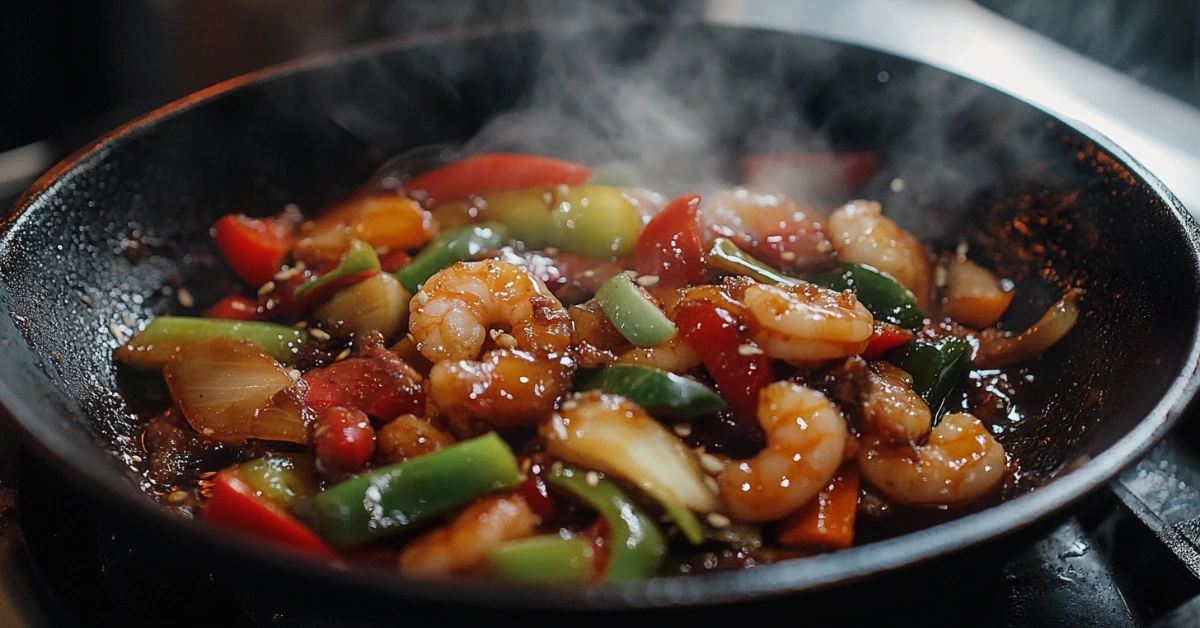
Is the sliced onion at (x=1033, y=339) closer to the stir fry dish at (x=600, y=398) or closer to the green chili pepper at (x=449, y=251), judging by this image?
the stir fry dish at (x=600, y=398)

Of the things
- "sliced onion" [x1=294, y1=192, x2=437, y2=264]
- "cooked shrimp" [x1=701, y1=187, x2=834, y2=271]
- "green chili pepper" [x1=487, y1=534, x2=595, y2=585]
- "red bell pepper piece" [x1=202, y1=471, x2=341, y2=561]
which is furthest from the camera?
"sliced onion" [x1=294, y1=192, x2=437, y2=264]

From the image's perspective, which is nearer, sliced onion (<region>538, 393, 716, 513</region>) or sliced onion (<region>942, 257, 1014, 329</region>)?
sliced onion (<region>538, 393, 716, 513</region>)

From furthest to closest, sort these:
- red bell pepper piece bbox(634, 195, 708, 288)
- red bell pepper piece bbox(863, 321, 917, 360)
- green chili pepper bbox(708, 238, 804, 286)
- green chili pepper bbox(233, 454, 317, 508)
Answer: red bell pepper piece bbox(634, 195, 708, 288), green chili pepper bbox(708, 238, 804, 286), red bell pepper piece bbox(863, 321, 917, 360), green chili pepper bbox(233, 454, 317, 508)

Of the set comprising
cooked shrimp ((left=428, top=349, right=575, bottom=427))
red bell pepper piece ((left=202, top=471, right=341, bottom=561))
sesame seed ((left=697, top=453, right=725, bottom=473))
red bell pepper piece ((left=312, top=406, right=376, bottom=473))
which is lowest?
red bell pepper piece ((left=202, top=471, right=341, bottom=561))

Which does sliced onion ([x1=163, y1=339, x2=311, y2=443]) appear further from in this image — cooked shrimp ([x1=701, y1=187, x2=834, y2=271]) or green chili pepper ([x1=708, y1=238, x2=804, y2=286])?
cooked shrimp ([x1=701, y1=187, x2=834, y2=271])

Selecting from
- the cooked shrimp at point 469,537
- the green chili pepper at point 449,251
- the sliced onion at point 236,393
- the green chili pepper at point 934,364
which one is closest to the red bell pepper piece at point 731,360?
the green chili pepper at point 934,364

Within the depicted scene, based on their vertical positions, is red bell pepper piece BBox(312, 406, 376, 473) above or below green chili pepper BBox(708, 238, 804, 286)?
below

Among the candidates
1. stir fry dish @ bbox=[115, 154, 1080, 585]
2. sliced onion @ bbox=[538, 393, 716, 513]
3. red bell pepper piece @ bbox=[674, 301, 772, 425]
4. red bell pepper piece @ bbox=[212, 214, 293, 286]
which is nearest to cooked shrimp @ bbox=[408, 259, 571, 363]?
stir fry dish @ bbox=[115, 154, 1080, 585]

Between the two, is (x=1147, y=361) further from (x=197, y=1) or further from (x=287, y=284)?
(x=197, y=1)
